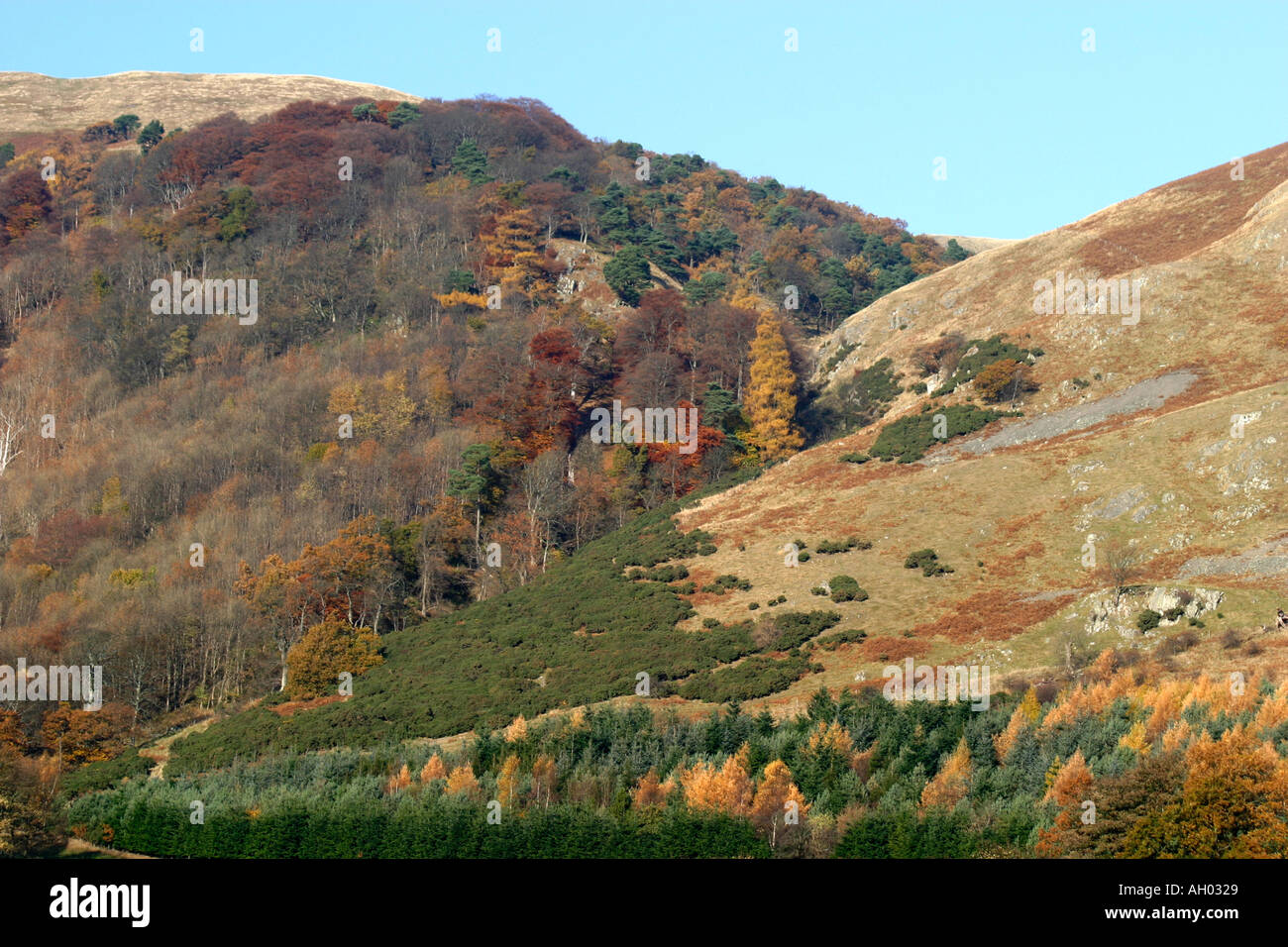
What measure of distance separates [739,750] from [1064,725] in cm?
1264

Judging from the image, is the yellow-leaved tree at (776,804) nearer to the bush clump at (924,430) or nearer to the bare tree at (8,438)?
the bush clump at (924,430)

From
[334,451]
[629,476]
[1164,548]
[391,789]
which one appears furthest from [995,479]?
[334,451]

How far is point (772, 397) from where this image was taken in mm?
96000

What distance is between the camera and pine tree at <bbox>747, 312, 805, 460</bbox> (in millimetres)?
Result: 92375

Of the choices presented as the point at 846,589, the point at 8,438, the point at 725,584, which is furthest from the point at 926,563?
the point at 8,438

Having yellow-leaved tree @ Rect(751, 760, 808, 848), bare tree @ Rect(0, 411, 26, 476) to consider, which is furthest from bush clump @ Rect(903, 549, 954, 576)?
bare tree @ Rect(0, 411, 26, 476)

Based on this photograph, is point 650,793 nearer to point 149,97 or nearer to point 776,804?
point 776,804

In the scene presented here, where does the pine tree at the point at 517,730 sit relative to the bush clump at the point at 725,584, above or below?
below

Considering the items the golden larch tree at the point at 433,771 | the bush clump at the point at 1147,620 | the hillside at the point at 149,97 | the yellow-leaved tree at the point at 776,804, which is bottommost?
the golden larch tree at the point at 433,771

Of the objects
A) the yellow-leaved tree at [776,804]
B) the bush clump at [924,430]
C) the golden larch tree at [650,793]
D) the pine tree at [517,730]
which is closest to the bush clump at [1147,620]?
the yellow-leaved tree at [776,804]

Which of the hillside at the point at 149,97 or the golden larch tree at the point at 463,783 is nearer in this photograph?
the golden larch tree at the point at 463,783

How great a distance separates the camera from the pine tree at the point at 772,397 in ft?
303

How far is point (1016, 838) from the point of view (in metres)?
36.4

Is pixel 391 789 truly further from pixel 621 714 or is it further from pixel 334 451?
pixel 334 451
